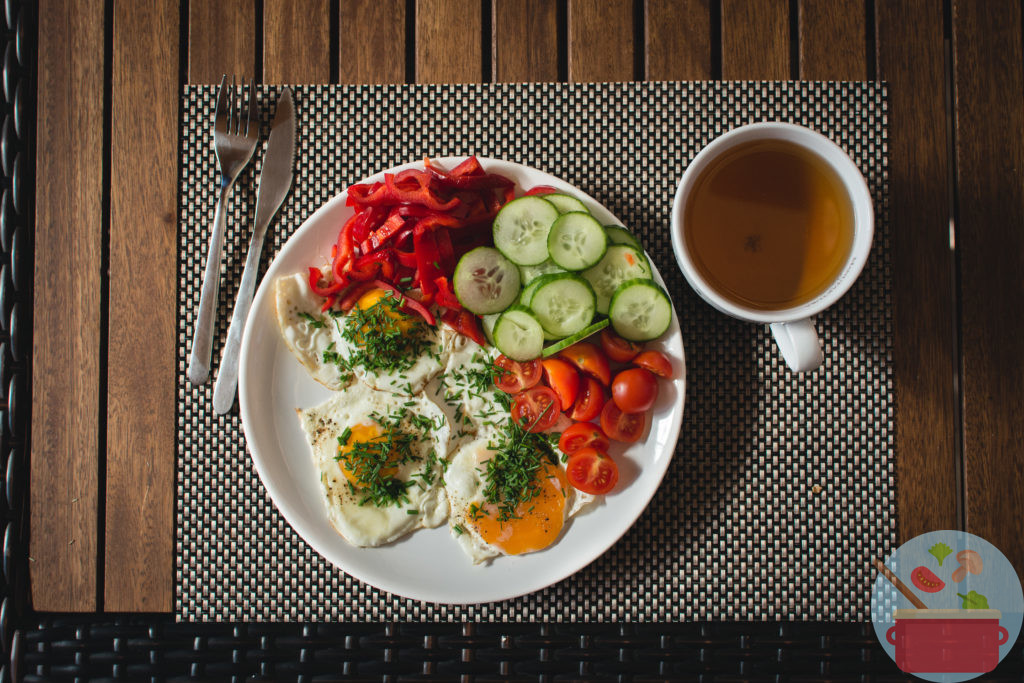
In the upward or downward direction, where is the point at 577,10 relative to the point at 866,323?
upward

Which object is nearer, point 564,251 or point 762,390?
point 564,251

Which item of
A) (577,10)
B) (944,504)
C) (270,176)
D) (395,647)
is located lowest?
(395,647)

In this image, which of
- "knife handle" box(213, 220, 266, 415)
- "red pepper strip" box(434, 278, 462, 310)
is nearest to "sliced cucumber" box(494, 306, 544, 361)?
"red pepper strip" box(434, 278, 462, 310)

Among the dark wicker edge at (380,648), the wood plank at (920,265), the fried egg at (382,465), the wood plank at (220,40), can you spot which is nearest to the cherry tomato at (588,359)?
the fried egg at (382,465)

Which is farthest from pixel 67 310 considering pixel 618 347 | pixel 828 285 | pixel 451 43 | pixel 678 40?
pixel 828 285

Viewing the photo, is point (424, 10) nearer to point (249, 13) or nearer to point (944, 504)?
point (249, 13)

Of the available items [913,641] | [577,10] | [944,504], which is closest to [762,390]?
[944,504]

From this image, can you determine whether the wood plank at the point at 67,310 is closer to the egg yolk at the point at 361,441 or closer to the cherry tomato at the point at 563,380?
the egg yolk at the point at 361,441

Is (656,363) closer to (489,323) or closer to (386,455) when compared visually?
(489,323)
